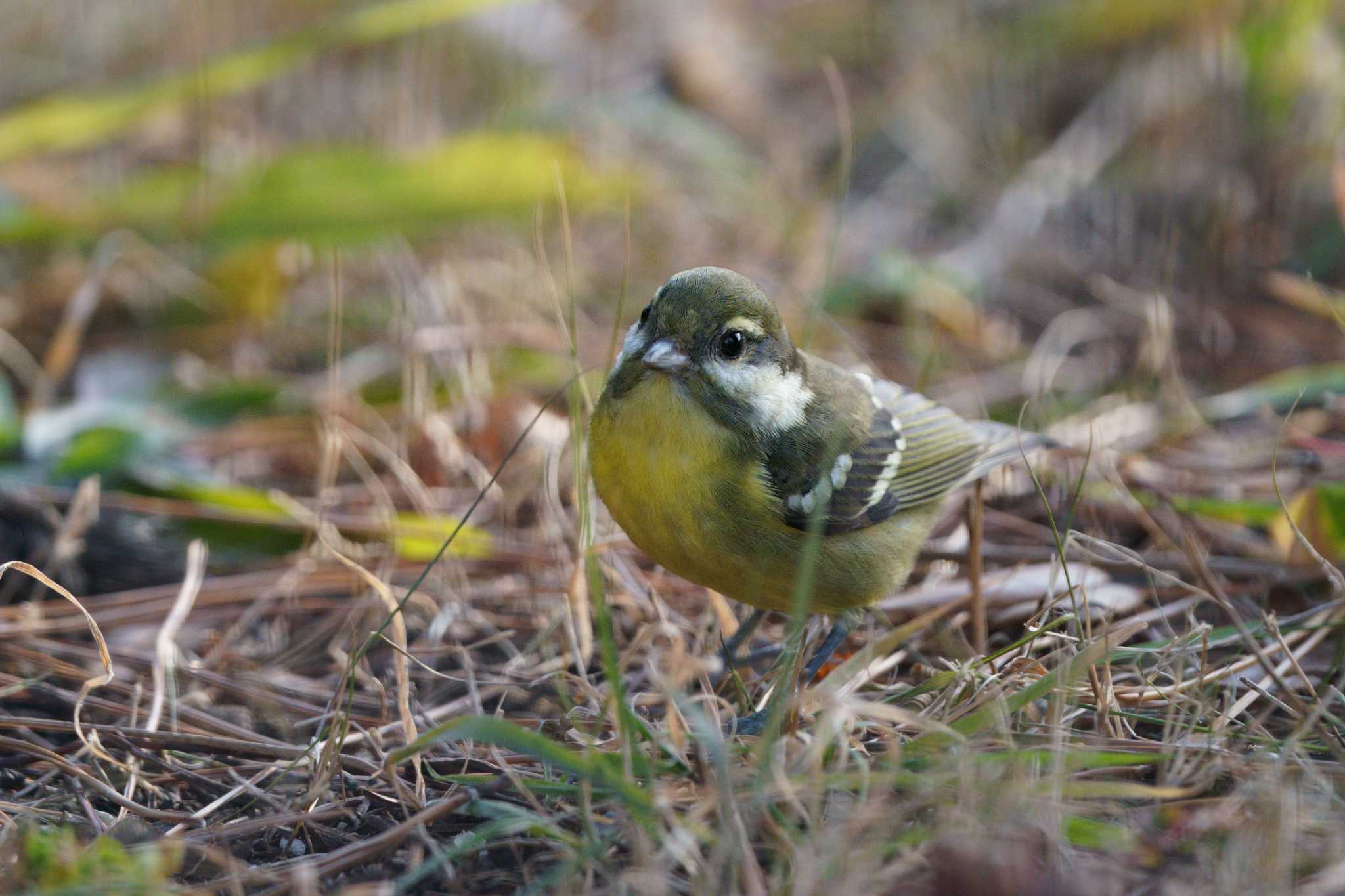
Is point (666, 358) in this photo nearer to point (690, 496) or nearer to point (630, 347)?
point (630, 347)

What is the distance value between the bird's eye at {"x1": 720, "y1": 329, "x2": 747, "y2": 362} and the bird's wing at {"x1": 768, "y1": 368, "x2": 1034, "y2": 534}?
12.2 inches

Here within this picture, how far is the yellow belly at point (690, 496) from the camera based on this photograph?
268 cm

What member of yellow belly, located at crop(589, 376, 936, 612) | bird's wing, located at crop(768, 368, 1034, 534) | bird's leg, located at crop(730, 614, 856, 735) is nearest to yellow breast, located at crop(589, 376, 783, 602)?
yellow belly, located at crop(589, 376, 936, 612)

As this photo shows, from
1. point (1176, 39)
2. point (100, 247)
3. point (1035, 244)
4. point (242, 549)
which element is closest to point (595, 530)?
point (242, 549)

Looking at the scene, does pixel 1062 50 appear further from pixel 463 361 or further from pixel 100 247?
pixel 100 247

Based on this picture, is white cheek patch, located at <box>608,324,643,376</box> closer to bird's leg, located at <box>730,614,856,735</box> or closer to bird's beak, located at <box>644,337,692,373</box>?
bird's beak, located at <box>644,337,692,373</box>

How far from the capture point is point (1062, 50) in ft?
21.4

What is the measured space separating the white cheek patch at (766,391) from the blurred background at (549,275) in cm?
26

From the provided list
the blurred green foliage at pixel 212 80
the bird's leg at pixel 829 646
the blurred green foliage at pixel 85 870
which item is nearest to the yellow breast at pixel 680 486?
the bird's leg at pixel 829 646

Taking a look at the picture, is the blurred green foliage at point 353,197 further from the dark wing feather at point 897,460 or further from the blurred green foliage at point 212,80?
the dark wing feather at point 897,460

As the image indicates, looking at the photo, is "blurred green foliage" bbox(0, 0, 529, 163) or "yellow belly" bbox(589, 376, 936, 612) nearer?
"yellow belly" bbox(589, 376, 936, 612)

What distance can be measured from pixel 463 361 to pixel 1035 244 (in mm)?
3143

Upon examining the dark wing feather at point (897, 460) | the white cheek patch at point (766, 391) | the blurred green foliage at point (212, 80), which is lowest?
the dark wing feather at point (897, 460)

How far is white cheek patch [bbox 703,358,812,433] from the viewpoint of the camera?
278 centimetres
